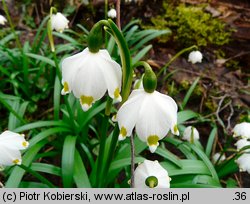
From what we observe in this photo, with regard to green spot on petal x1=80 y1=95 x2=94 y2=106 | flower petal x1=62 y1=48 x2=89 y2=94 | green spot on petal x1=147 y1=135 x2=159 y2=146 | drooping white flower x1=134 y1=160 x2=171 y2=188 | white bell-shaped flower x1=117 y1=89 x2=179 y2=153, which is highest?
flower petal x1=62 y1=48 x2=89 y2=94

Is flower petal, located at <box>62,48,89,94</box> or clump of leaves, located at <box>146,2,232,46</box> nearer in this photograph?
flower petal, located at <box>62,48,89,94</box>

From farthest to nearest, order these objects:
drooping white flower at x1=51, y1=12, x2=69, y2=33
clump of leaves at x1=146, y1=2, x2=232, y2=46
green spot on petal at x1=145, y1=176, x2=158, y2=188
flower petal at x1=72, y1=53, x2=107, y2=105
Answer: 1. clump of leaves at x1=146, y1=2, x2=232, y2=46
2. drooping white flower at x1=51, y1=12, x2=69, y2=33
3. green spot on petal at x1=145, y1=176, x2=158, y2=188
4. flower petal at x1=72, y1=53, x2=107, y2=105

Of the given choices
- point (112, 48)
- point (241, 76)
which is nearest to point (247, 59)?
point (241, 76)

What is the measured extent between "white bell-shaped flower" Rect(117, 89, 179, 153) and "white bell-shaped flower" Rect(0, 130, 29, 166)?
534mm

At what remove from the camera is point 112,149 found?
1.62m

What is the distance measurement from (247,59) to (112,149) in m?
2.11

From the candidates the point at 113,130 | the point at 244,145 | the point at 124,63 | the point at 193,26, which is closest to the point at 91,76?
the point at 124,63

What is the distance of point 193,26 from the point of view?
3.42 metres

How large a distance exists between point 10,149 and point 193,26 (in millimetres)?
2348

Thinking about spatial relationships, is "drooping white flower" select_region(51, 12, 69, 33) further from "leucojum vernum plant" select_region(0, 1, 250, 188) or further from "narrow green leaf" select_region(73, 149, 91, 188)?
"narrow green leaf" select_region(73, 149, 91, 188)

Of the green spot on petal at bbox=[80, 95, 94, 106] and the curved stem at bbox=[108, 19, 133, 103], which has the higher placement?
the curved stem at bbox=[108, 19, 133, 103]

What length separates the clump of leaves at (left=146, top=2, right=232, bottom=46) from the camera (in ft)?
11.1

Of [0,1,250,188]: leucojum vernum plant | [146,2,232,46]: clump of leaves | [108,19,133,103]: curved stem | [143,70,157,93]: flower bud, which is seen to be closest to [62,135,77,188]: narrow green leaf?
[0,1,250,188]: leucojum vernum plant

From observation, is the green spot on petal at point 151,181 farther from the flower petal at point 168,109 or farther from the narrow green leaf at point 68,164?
the narrow green leaf at point 68,164
